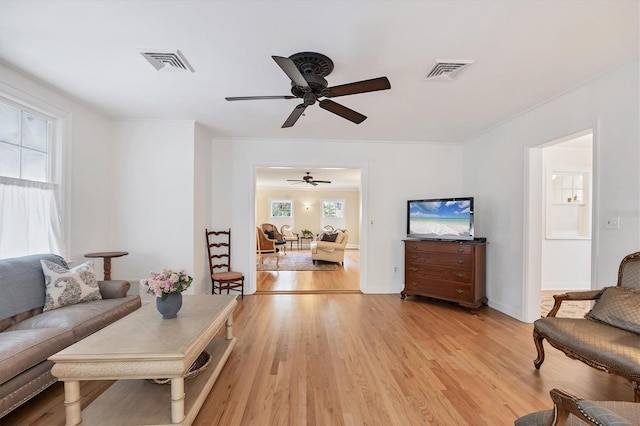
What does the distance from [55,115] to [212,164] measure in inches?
76.2

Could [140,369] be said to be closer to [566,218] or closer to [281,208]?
[566,218]

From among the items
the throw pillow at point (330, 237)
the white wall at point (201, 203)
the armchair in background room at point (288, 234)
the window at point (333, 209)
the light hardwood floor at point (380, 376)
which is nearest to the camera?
the light hardwood floor at point (380, 376)

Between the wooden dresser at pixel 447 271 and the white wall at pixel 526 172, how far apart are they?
0.36 m

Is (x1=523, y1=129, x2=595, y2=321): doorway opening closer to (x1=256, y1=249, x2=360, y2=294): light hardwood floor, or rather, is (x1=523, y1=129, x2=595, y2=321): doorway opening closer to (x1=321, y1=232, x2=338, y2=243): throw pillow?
(x1=256, y1=249, x2=360, y2=294): light hardwood floor

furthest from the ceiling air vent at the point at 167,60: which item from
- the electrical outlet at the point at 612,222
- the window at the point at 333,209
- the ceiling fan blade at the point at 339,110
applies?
the window at the point at 333,209

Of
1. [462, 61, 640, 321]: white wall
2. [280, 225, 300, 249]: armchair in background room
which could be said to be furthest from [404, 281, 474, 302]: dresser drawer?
[280, 225, 300, 249]: armchair in background room

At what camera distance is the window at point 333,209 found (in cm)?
1133

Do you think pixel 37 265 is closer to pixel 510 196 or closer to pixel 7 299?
pixel 7 299

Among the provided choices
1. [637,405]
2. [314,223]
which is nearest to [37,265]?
[637,405]

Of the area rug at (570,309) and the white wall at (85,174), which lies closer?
the white wall at (85,174)

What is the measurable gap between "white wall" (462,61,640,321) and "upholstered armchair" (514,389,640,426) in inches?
72.4

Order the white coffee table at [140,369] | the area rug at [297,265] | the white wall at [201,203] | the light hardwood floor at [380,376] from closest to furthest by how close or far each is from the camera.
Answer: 1. the white coffee table at [140,369]
2. the light hardwood floor at [380,376]
3. the white wall at [201,203]
4. the area rug at [297,265]

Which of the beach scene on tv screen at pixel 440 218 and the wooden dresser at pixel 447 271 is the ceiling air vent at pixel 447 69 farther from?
the wooden dresser at pixel 447 271

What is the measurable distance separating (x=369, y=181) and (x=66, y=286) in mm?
4123
